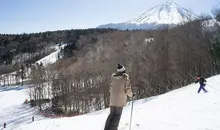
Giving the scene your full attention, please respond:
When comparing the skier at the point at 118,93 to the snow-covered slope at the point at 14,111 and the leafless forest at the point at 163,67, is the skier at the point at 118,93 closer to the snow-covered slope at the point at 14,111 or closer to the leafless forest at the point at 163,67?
the leafless forest at the point at 163,67

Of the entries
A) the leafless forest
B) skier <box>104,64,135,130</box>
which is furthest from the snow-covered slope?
skier <box>104,64,135,130</box>

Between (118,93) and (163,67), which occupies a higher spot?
(118,93)

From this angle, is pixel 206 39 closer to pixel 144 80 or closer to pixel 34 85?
pixel 144 80

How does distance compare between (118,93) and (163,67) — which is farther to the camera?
(163,67)

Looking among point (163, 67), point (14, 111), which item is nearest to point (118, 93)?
point (163, 67)

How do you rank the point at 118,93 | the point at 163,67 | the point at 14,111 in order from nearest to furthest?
the point at 118,93 < the point at 163,67 < the point at 14,111

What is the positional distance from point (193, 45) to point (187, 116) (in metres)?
43.7

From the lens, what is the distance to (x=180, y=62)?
51938 mm

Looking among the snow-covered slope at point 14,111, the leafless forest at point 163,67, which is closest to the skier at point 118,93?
the leafless forest at point 163,67

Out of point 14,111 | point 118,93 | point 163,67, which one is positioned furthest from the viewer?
point 14,111

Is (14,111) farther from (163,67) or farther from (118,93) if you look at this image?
(118,93)

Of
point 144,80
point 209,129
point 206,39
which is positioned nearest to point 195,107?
point 209,129

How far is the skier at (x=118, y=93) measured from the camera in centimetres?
740

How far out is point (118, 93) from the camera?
7.45 meters
